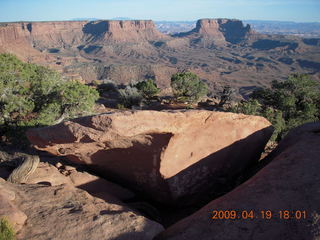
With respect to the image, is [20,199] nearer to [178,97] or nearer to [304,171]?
[304,171]

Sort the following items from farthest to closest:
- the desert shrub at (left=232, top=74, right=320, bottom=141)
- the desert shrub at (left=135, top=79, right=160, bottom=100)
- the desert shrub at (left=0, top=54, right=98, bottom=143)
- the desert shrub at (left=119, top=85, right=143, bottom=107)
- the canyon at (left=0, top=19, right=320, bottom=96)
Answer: the canyon at (left=0, top=19, right=320, bottom=96), the desert shrub at (left=135, top=79, right=160, bottom=100), the desert shrub at (left=119, top=85, right=143, bottom=107), the desert shrub at (left=232, top=74, right=320, bottom=141), the desert shrub at (left=0, top=54, right=98, bottom=143)

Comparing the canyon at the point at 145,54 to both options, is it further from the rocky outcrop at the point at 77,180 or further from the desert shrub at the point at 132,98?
the rocky outcrop at the point at 77,180

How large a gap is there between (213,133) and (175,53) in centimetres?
16685

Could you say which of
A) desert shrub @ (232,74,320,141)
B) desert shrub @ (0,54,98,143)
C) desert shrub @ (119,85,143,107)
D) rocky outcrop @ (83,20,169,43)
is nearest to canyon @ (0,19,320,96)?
rocky outcrop @ (83,20,169,43)

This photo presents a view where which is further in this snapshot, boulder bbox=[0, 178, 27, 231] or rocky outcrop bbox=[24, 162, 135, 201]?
rocky outcrop bbox=[24, 162, 135, 201]

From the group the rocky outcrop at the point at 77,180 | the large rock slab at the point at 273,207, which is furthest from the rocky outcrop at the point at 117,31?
the large rock slab at the point at 273,207

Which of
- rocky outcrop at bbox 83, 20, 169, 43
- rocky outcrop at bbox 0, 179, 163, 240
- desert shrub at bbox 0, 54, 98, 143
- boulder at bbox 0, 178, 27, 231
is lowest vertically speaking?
rocky outcrop at bbox 0, 179, 163, 240

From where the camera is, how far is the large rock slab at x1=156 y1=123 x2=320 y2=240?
433 cm

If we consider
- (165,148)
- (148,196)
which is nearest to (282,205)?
(165,148)

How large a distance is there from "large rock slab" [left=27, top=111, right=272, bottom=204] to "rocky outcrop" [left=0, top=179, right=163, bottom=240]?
1454mm

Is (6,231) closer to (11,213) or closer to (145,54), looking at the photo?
(11,213)

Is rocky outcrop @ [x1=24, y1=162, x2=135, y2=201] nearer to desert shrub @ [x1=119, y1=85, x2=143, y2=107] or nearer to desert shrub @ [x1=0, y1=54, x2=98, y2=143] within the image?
desert shrub @ [x1=0, y1=54, x2=98, y2=143]

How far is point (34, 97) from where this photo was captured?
13102 millimetres
